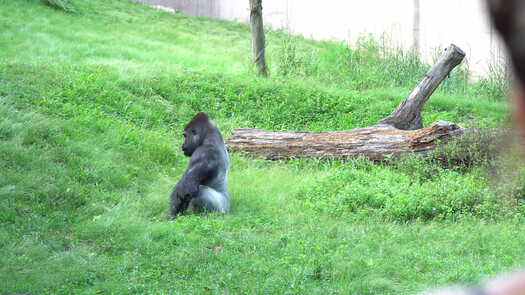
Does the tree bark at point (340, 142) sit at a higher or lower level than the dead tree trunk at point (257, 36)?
lower

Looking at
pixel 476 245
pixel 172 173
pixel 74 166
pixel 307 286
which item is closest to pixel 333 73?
pixel 172 173

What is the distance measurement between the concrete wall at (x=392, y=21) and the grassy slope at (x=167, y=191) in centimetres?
255

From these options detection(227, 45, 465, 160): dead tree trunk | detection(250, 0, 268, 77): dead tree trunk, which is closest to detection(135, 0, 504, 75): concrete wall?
detection(227, 45, 465, 160): dead tree trunk

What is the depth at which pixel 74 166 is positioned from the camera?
7.66 metres

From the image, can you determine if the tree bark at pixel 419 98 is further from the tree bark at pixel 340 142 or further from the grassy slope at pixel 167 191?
the grassy slope at pixel 167 191

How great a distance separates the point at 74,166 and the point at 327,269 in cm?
374

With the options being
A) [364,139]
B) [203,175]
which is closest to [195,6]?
[364,139]

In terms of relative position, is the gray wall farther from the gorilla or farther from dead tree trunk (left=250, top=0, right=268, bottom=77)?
the gorilla

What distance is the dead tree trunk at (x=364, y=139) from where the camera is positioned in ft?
28.0

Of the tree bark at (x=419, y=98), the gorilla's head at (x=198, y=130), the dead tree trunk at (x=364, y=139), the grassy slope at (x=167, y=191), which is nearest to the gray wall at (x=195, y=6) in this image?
the grassy slope at (x=167, y=191)

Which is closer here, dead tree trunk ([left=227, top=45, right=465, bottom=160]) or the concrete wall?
dead tree trunk ([left=227, top=45, right=465, bottom=160])

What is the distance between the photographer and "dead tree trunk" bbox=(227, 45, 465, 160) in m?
8.54

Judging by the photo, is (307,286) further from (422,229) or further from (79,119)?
(79,119)

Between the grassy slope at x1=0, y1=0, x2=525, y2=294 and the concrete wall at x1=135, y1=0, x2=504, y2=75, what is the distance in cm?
255
